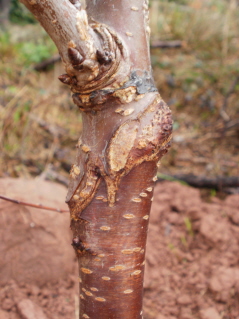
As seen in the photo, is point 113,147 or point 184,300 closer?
point 113,147

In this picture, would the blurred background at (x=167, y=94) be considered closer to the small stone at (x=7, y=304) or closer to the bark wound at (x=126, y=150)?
the small stone at (x=7, y=304)

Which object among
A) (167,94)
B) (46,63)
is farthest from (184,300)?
(46,63)

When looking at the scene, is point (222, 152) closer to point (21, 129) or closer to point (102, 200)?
point (21, 129)

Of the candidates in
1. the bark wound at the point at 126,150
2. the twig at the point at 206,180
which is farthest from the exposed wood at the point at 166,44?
the bark wound at the point at 126,150

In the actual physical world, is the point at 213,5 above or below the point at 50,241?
above

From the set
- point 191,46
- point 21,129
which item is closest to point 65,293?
point 21,129

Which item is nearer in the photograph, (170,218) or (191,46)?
(170,218)

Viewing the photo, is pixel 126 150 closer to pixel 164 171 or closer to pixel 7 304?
pixel 7 304
